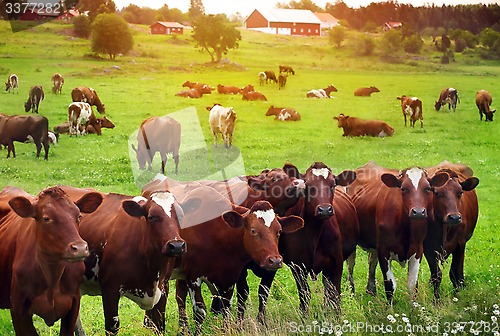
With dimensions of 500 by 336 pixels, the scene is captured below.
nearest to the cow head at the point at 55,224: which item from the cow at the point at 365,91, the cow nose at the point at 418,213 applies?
Result: the cow nose at the point at 418,213

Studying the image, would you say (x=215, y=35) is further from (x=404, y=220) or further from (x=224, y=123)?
(x=404, y=220)

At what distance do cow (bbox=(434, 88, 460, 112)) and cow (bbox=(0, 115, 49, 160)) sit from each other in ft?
23.4

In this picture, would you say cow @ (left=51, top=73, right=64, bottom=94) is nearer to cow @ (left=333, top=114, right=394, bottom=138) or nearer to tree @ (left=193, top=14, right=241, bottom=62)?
tree @ (left=193, top=14, right=241, bottom=62)

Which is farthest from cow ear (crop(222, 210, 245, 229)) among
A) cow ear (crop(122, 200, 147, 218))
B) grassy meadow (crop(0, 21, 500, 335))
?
grassy meadow (crop(0, 21, 500, 335))

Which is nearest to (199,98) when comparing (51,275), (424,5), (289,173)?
(424,5)

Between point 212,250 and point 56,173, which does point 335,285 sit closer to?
point 212,250

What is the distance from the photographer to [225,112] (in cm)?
1273

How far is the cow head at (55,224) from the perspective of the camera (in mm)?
4570

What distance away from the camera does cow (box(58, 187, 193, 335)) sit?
519 centimetres

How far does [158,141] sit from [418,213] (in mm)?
7025

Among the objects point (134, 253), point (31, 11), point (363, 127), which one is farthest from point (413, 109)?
point (134, 253)

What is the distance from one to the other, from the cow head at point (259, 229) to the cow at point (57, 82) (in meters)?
8.24

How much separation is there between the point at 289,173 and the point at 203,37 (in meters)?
7.06

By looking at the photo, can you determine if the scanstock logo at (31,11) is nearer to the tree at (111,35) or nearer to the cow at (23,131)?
the tree at (111,35)
